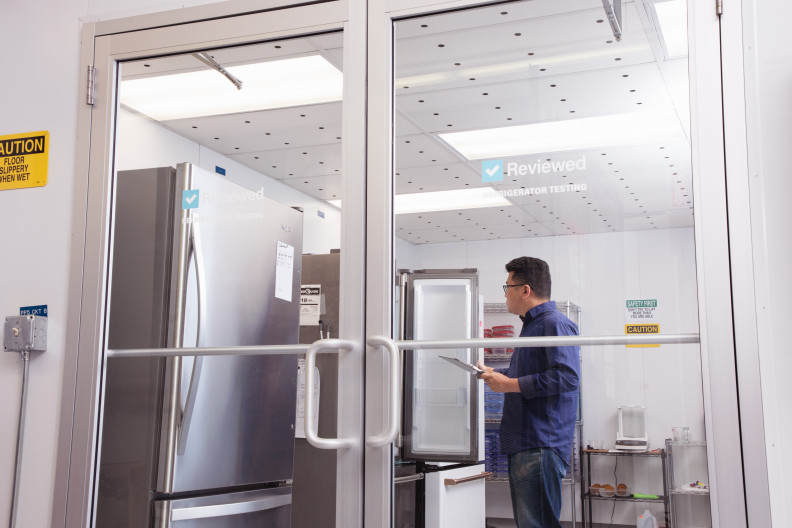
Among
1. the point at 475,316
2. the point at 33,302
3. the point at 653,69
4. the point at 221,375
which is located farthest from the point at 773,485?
the point at 33,302

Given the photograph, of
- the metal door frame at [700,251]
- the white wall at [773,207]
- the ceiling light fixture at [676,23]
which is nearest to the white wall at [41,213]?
the metal door frame at [700,251]

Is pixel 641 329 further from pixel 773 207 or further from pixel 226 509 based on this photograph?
pixel 226 509

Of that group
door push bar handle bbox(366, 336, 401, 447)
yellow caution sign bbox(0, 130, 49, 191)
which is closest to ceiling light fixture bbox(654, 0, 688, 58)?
door push bar handle bbox(366, 336, 401, 447)

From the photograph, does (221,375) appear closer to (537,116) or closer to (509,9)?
(537,116)

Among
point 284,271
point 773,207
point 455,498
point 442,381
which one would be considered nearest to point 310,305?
point 284,271

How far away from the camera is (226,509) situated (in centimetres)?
217

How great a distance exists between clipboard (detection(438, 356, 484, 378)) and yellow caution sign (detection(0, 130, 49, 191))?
1.48m

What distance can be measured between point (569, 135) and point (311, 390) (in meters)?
0.97

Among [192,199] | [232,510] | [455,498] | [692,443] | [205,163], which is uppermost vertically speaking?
[205,163]

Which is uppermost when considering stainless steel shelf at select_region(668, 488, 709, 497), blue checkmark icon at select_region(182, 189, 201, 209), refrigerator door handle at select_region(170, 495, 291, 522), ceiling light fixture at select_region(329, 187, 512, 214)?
blue checkmark icon at select_region(182, 189, 201, 209)

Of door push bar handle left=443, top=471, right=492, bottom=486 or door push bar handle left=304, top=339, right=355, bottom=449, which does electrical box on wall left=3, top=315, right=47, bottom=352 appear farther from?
door push bar handle left=443, top=471, right=492, bottom=486

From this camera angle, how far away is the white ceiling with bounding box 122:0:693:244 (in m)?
1.76

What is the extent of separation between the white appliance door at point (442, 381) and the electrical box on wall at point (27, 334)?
47.0 inches

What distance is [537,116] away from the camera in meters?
1.86
